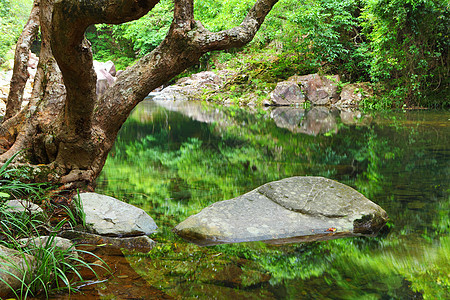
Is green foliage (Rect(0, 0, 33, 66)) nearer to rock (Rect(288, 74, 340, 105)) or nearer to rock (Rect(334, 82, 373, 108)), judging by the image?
rock (Rect(288, 74, 340, 105))

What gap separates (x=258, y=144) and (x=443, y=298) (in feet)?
18.9

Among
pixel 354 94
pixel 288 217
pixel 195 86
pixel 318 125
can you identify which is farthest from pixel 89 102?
pixel 195 86

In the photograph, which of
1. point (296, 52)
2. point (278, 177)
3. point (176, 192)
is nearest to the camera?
point (176, 192)

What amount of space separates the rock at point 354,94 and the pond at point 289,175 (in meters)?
5.58

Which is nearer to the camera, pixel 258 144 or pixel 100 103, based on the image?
pixel 100 103

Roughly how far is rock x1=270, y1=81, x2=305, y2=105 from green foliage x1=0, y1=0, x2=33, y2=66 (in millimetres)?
10803

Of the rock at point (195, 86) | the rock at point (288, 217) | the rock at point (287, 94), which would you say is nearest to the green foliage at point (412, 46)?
the rock at point (287, 94)

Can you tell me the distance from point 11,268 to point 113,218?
1.13m

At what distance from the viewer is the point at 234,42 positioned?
12.7 ft

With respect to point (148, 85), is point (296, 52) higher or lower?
higher

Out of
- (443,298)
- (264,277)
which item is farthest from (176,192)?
(443,298)

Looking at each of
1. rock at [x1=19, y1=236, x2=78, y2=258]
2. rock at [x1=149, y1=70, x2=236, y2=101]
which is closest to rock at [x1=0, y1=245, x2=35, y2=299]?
rock at [x1=19, y1=236, x2=78, y2=258]

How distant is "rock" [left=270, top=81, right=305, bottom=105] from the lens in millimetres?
16844

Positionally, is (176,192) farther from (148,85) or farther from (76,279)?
(76,279)
